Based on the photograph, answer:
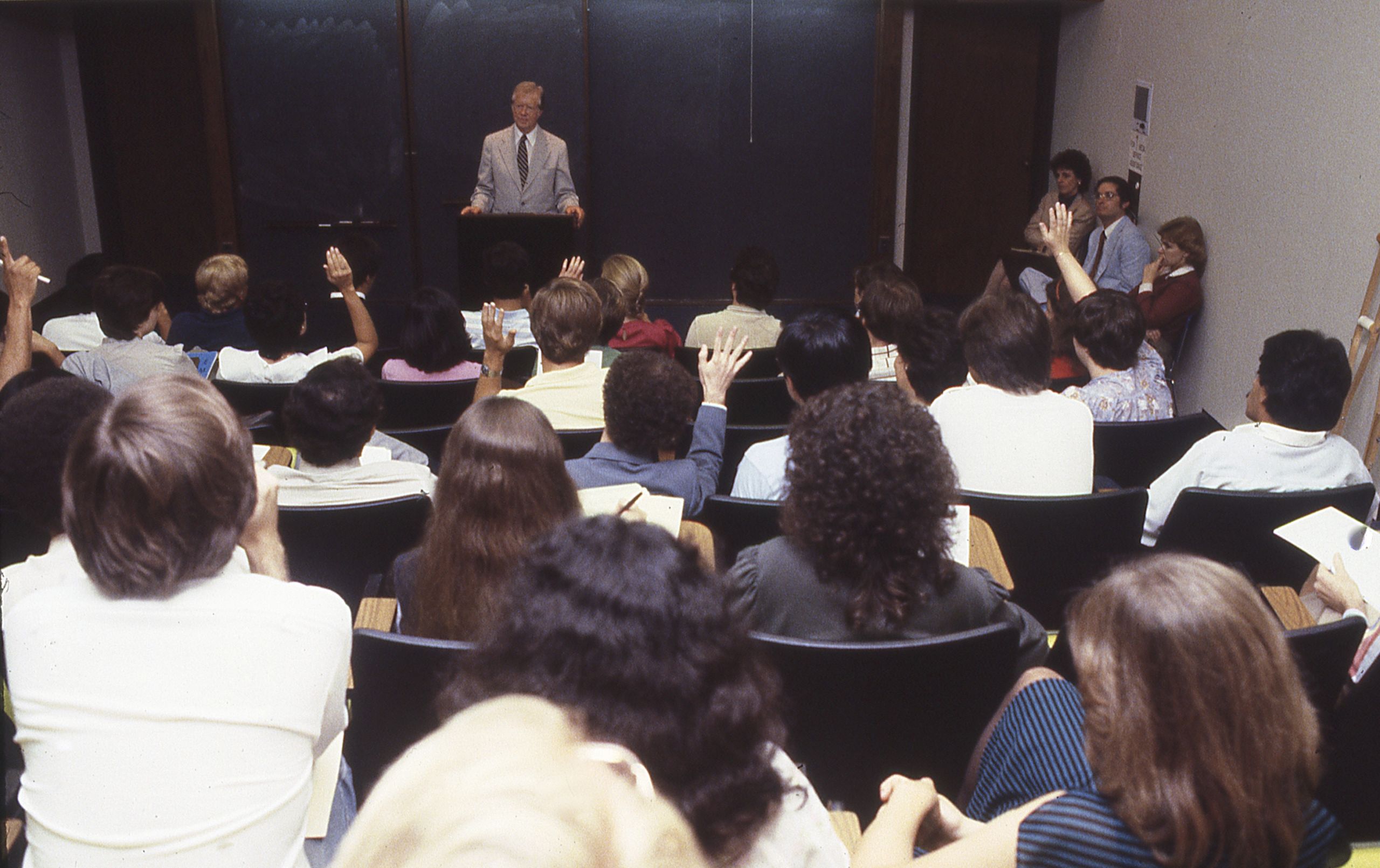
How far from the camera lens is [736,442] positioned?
125 inches

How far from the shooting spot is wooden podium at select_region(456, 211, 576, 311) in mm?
5922

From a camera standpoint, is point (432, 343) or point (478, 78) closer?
point (432, 343)

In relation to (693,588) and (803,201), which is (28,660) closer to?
(693,588)

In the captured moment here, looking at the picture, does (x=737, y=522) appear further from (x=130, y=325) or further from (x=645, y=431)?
(x=130, y=325)

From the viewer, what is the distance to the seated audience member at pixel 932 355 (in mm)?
3250

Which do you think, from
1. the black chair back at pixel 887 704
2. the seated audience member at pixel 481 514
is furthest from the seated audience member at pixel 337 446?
the black chair back at pixel 887 704

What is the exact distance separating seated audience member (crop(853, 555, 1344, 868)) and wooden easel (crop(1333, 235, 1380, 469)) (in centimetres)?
279

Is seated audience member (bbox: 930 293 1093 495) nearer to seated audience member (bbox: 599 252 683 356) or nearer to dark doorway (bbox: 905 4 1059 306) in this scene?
seated audience member (bbox: 599 252 683 356)

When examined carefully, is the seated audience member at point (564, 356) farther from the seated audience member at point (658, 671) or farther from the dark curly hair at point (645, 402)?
the seated audience member at point (658, 671)

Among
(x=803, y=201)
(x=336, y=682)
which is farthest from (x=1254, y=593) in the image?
(x=803, y=201)

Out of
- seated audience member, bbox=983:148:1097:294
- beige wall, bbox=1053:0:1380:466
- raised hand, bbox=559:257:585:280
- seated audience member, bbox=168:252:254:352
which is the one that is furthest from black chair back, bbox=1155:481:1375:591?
seated audience member, bbox=983:148:1097:294

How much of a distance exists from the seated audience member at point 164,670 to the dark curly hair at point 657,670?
36 cm

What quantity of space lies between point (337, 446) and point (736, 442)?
1.13 m

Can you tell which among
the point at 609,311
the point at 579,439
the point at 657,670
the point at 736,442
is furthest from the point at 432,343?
the point at 657,670
